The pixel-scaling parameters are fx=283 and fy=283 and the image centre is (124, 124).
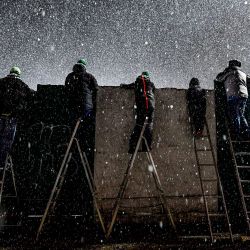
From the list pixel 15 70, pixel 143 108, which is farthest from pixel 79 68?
pixel 143 108

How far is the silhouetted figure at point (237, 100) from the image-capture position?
6.25 metres

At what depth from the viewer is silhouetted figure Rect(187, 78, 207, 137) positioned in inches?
245

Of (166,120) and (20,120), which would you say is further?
(166,120)

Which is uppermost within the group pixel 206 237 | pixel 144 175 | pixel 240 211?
pixel 144 175

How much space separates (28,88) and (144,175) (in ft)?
10.3

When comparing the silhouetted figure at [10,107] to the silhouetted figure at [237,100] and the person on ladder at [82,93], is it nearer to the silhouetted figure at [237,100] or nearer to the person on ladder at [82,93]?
the person on ladder at [82,93]

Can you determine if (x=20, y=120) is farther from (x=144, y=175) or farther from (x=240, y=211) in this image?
(x=240, y=211)

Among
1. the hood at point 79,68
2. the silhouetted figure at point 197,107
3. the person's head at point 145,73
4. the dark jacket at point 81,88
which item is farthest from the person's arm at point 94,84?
the silhouetted figure at point 197,107

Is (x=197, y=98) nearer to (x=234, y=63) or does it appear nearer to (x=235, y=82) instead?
(x=235, y=82)

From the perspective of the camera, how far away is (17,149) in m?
6.42

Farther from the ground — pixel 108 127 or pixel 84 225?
pixel 108 127

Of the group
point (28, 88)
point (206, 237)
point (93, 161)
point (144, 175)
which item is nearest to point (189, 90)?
point (144, 175)

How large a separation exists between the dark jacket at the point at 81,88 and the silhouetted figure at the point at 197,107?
215 cm

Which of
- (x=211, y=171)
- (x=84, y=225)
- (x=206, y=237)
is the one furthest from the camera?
(x=211, y=171)
